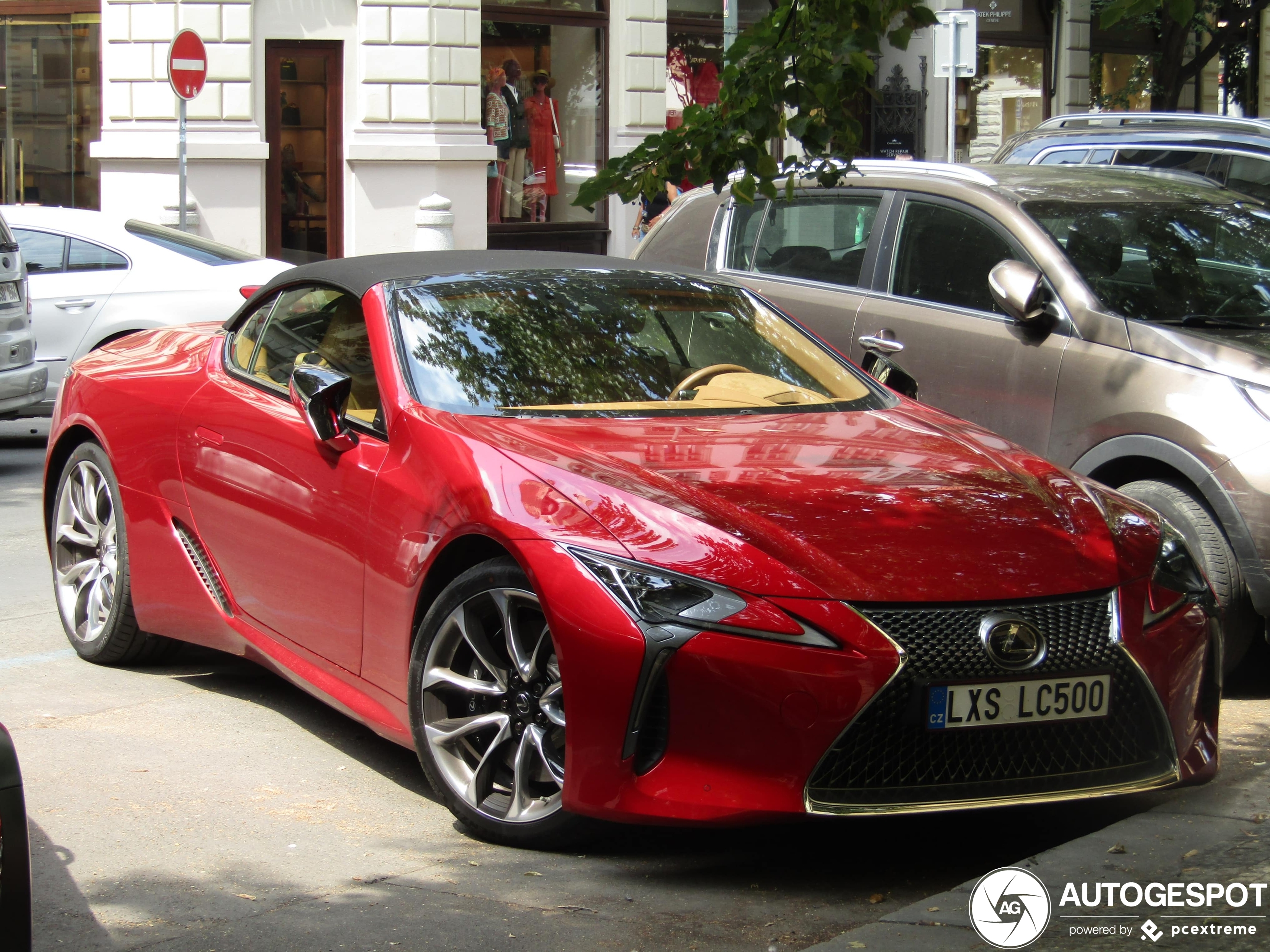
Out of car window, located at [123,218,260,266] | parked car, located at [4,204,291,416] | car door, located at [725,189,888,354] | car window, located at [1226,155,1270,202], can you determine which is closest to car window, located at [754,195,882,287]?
car door, located at [725,189,888,354]

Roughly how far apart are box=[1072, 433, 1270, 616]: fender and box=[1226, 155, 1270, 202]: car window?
5.68 metres

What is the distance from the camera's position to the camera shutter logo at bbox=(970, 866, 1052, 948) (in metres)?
3.31

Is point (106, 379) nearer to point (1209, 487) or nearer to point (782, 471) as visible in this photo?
point (782, 471)

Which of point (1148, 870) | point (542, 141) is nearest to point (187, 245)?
point (1148, 870)

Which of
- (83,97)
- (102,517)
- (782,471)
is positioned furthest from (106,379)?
(83,97)

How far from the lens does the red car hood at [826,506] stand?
12.3ft

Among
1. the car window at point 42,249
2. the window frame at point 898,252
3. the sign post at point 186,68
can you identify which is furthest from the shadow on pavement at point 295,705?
the sign post at point 186,68

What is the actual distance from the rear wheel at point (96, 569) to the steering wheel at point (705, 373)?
2051 millimetres

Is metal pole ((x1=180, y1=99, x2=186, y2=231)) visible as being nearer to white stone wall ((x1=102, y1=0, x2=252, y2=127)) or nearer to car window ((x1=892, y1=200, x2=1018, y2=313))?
white stone wall ((x1=102, y1=0, x2=252, y2=127))

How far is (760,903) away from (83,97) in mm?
20092

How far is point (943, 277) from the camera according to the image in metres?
7.00

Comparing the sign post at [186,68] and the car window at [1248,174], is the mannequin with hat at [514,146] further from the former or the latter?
the car window at [1248,174]

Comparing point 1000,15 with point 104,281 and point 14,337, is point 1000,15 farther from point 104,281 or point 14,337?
point 14,337

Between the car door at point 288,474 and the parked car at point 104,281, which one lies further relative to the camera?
the parked car at point 104,281
